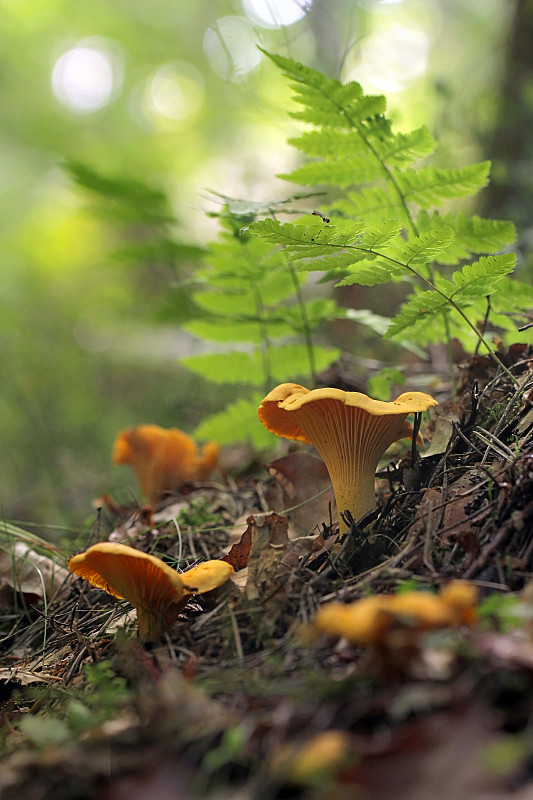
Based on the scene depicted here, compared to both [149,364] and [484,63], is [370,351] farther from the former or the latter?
[149,364]

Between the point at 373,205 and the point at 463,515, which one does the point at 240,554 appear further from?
the point at 373,205

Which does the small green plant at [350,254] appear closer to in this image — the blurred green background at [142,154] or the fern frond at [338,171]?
the fern frond at [338,171]

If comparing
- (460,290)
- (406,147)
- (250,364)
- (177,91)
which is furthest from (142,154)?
(460,290)

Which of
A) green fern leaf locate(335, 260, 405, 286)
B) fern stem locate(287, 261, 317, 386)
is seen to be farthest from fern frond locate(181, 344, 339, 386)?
green fern leaf locate(335, 260, 405, 286)

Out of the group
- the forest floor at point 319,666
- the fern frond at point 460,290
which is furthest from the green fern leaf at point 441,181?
the forest floor at point 319,666

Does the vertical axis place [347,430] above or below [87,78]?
below

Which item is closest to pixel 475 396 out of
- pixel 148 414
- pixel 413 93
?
pixel 148 414
